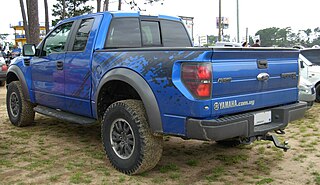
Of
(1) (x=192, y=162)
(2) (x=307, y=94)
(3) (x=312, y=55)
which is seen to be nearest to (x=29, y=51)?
(1) (x=192, y=162)

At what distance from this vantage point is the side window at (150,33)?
16.6ft

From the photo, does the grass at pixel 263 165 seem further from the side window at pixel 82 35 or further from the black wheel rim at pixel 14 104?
the black wheel rim at pixel 14 104

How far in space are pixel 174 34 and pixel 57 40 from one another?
1.82 m

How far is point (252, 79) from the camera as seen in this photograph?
366cm

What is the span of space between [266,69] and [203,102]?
982 mm

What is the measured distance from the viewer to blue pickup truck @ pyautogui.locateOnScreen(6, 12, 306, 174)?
11.0 feet

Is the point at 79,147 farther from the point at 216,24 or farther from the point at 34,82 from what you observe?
the point at 216,24

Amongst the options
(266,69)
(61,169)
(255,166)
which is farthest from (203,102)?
(61,169)

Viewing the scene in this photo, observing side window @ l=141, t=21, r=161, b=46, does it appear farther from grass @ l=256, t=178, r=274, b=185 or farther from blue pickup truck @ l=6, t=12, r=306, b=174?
grass @ l=256, t=178, r=274, b=185

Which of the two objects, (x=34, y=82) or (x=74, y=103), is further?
(x=34, y=82)

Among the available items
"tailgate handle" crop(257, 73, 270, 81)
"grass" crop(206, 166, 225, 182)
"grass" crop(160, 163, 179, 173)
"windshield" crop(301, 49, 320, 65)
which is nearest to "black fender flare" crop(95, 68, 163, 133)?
"grass" crop(160, 163, 179, 173)

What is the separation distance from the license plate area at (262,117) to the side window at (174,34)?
6.65 feet

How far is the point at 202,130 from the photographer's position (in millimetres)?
3283

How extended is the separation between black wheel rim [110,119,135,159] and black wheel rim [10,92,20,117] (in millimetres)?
3047
